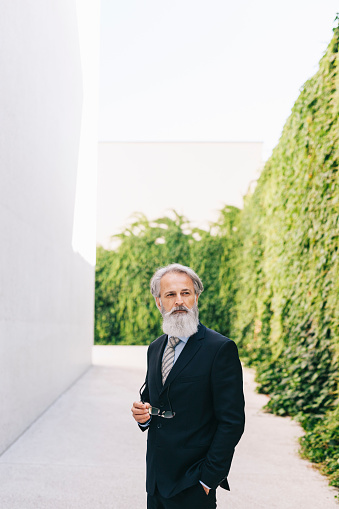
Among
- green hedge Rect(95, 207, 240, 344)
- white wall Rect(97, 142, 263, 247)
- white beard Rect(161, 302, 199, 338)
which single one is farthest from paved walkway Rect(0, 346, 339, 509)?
white wall Rect(97, 142, 263, 247)

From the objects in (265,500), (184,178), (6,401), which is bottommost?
(265,500)

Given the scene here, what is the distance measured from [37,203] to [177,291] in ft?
11.7

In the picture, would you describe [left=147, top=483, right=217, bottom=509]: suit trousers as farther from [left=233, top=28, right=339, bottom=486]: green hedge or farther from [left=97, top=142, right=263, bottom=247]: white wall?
[left=97, top=142, right=263, bottom=247]: white wall

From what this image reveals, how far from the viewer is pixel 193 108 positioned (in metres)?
17.9

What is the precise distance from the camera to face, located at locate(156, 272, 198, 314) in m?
1.88

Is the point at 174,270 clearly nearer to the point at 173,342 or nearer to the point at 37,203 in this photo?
the point at 173,342

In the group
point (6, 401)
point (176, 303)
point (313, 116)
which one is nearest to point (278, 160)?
point (313, 116)

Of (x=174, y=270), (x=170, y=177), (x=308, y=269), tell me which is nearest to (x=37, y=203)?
(x=308, y=269)

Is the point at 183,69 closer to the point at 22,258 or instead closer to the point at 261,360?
the point at 261,360

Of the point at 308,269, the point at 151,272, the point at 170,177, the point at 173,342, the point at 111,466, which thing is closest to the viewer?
the point at 173,342

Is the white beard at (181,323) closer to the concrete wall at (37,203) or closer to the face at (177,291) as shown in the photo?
the face at (177,291)

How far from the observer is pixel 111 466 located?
12.6 ft

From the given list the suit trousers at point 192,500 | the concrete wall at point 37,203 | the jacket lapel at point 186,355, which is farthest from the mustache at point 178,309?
the concrete wall at point 37,203

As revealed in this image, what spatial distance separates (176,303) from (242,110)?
16616 millimetres
